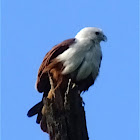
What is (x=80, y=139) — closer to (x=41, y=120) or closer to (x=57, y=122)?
(x=57, y=122)

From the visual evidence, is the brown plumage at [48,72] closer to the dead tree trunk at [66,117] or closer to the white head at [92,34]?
the white head at [92,34]

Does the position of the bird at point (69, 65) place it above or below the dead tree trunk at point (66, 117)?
above

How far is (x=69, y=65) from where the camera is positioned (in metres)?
9.49

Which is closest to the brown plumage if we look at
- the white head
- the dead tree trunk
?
the white head

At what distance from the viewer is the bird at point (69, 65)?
9.48 meters

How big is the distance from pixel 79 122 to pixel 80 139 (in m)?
0.24

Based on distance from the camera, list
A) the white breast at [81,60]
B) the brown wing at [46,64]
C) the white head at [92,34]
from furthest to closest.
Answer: the white head at [92,34], the brown wing at [46,64], the white breast at [81,60]

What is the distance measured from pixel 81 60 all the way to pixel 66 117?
9.57 feet

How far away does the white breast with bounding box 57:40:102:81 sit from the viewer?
9.48 m

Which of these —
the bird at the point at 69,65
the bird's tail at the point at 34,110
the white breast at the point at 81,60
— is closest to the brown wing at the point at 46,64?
the bird at the point at 69,65

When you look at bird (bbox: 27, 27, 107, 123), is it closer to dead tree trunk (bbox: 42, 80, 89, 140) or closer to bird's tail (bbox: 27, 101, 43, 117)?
bird's tail (bbox: 27, 101, 43, 117)

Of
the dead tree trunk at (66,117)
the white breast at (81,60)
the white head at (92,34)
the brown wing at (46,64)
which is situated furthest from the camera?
the white head at (92,34)

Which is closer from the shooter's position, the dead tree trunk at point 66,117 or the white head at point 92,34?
the dead tree trunk at point 66,117

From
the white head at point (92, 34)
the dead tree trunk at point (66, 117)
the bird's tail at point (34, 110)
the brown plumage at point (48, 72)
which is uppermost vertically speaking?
the white head at point (92, 34)
